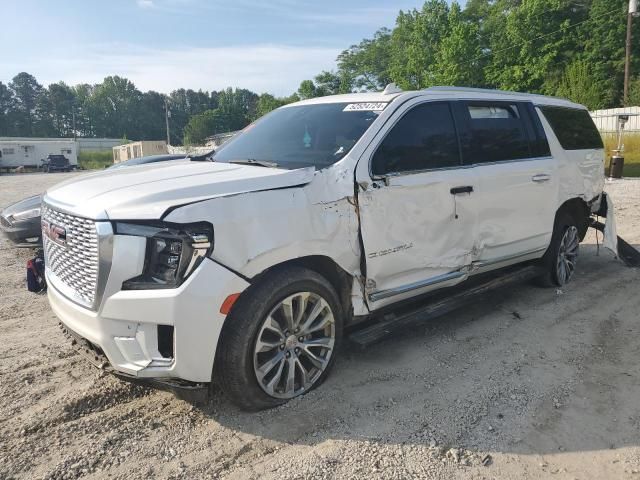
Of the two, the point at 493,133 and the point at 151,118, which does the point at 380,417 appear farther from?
the point at 151,118

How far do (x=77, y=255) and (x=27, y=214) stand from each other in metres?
4.75

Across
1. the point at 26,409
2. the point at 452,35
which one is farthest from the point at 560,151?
the point at 452,35

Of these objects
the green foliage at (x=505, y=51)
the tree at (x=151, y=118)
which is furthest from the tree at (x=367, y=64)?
the tree at (x=151, y=118)

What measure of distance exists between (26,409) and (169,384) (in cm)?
112

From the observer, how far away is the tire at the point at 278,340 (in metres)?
2.94

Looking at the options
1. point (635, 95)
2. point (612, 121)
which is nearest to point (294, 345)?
point (612, 121)

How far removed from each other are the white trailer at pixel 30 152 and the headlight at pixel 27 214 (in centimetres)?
5274

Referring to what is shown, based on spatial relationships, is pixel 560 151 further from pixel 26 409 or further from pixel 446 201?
pixel 26 409

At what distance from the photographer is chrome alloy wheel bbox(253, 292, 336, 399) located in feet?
10.2

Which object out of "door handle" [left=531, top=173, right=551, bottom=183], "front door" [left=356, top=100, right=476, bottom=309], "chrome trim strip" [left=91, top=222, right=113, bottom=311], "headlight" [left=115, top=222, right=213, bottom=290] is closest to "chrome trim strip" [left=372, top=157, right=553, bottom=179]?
"front door" [left=356, top=100, right=476, bottom=309]

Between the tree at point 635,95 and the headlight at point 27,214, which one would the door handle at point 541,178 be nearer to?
the headlight at point 27,214

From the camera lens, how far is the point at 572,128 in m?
5.68

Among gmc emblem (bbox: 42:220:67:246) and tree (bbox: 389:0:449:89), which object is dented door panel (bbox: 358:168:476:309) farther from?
tree (bbox: 389:0:449:89)

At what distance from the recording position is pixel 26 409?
322 centimetres
